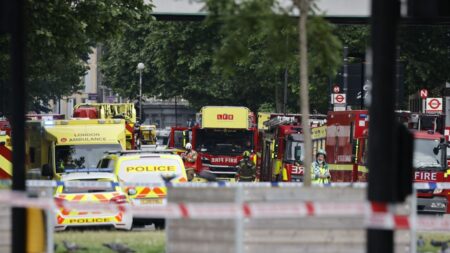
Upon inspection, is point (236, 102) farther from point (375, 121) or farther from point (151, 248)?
point (375, 121)

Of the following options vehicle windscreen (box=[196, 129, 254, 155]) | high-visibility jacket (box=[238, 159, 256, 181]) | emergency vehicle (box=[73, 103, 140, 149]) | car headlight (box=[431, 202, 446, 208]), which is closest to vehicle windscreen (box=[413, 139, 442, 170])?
car headlight (box=[431, 202, 446, 208])

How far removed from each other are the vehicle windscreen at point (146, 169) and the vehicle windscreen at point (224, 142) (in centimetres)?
1599

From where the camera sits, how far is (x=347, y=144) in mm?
31953

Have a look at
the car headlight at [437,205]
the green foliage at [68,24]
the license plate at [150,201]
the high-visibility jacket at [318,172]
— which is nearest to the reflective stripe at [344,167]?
the car headlight at [437,205]

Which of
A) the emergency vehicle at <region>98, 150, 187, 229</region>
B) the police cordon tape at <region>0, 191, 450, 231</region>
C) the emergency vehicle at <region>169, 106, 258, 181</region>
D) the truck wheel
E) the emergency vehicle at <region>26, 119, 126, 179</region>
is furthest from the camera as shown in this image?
the emergency vehicle at <region>169, 106, 258, 181</region>

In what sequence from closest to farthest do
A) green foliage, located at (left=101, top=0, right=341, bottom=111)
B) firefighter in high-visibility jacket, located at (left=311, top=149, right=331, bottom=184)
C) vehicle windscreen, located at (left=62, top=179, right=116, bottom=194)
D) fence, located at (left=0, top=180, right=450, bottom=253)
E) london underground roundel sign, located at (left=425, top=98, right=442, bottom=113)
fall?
fence, located at (left=0, top=180, right=450, bottom=253)
vehicle windscreen, located at (left=62, top=179, right=116, bottom=194)
firefighter in high-visibility jacket, located at (left=311, top=149, right=331, bottom=184)
london underground roundel sign, located at (left=425, top=98, right=442, bottom=113)
green foliage, located at (left=101, top=0, right=341, bottom=111)

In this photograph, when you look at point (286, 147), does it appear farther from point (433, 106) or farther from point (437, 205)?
point (437, 205)

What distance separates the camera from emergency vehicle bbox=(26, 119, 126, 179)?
1155 inches

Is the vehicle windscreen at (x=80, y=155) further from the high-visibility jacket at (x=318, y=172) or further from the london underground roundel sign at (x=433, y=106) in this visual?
the london underground roundel sign at (x=433, y=106)

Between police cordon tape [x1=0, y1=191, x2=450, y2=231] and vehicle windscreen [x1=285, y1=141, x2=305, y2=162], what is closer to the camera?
police cordon tape [x1=0, y1=191, x2=450, y2=231]

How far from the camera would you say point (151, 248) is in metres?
14.5

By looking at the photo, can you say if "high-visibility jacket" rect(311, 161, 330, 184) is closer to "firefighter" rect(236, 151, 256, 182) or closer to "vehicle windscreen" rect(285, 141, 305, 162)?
"firefighter" rect(236, 151, 256, 182)

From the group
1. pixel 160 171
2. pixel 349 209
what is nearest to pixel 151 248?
pixel 349 209

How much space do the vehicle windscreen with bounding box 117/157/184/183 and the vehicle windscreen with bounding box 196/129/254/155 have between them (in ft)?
52.5
